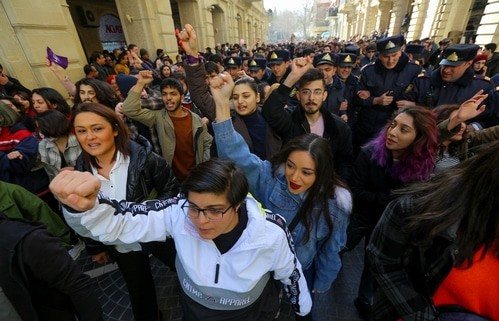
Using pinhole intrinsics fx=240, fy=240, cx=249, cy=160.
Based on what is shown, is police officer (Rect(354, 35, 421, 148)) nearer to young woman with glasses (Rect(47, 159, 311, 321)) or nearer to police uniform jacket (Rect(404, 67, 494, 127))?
police uniform jacket (Rect(404, 67, 494, 127))

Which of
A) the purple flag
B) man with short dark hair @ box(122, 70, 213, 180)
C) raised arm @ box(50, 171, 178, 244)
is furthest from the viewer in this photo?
the purple flag

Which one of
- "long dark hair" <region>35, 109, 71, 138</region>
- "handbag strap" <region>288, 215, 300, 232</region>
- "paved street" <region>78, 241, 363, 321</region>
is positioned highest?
"long dark hair" <region>35, 109, 71, 138</region>

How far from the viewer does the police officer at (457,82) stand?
3041mm

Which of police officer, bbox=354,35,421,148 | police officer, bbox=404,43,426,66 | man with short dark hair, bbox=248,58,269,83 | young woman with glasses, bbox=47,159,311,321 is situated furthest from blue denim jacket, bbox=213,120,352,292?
police officer, bbox=404,43,426,66

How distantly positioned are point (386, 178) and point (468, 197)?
3.64 feet

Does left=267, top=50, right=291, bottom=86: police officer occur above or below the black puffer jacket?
above

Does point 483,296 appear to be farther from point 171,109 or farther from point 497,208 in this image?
point 171,109

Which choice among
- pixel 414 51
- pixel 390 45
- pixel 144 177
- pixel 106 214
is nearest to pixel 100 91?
pixel 144 177

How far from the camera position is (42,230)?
119 cm

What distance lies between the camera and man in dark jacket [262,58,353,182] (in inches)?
85.0

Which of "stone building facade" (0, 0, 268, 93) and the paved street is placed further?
"stone building facade" (0, 0, 268, 93)

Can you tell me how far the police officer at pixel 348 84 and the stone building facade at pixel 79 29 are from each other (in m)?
5.74

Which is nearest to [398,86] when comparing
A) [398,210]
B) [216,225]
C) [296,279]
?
[398,210]

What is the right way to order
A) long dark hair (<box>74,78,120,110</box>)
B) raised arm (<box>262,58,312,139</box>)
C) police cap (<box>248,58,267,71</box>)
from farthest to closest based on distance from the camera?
police cap (<box>248,58,267,71</box>)
long dark hair (<box>74,78,120,110</box>)
raised arm (<box>262,58,312,139</box>)
